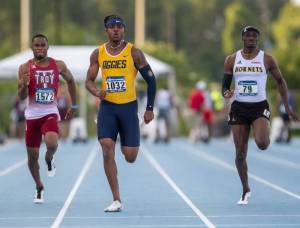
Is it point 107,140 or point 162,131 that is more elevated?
point 107,140

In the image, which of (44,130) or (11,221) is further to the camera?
(44,130)

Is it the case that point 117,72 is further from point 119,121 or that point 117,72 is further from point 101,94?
point 119,121

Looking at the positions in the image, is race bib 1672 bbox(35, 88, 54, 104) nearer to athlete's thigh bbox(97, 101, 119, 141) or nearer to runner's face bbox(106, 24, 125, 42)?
athlete's thigh bbox(97, 101, 119, 141)

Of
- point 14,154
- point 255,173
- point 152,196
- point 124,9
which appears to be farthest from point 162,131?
Result: point 124,9

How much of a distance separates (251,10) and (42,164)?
84.5m

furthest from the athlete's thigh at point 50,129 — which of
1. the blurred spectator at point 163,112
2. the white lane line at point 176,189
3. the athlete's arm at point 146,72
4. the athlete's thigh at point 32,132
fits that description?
the blurred spectator at point 163,112

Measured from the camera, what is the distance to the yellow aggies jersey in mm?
12602

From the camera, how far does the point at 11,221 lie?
463 inches

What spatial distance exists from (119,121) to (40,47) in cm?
156

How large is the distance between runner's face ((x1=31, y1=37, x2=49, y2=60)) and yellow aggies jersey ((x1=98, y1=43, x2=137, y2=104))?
1.18 meters

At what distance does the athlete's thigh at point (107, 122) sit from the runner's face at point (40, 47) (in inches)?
51.2

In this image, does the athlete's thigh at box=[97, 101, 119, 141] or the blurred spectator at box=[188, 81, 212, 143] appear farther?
the blurred spectator at box=[188, 81, 212, 143]

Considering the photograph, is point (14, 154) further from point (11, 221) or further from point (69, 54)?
point (11, 221)

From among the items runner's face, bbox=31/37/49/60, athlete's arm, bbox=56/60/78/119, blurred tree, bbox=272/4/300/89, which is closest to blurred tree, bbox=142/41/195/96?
blurred tree, bbox=272/4/300/89
